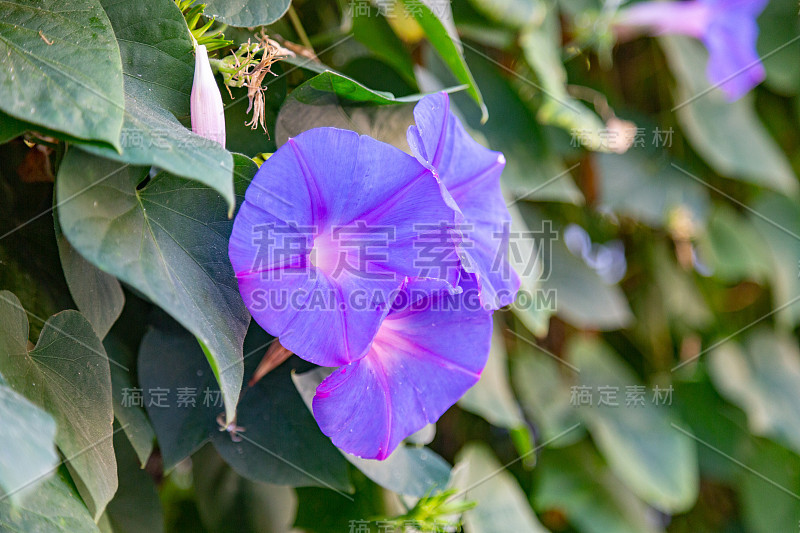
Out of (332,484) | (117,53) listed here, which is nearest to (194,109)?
(117,53)

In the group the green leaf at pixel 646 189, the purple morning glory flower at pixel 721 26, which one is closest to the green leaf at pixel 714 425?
the green leaf at pixel 646 189

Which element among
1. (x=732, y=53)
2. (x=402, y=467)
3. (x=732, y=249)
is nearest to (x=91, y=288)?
(x=402, y=467)

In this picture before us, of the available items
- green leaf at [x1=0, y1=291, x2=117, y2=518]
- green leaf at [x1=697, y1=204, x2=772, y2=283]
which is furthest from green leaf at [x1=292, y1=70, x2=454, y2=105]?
green leaf at [x1=697, y1=204, x2=772, y2=283]

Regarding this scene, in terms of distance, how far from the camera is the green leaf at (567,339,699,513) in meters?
0.98

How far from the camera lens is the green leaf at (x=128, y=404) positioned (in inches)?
17.3

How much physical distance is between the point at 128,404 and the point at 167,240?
0.56ft

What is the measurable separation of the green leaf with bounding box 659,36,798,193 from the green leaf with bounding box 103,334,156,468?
3.21 feet

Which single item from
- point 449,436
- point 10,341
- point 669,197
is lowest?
point 449,436

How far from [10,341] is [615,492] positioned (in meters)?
0.96

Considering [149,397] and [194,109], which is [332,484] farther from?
[194,109]

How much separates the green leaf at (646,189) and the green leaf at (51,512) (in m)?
0.88

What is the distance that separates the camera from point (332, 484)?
20.1 inches

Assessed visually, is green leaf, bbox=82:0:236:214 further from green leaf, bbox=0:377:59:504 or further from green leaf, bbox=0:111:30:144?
green leaf, bbox=0:377:59:504

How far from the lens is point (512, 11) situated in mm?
773
